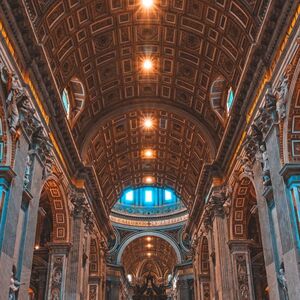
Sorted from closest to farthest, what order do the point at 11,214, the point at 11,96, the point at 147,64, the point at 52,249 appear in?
the point at 11,214 < the point at 11,96 < the point at 52,249 < the point at 147,64

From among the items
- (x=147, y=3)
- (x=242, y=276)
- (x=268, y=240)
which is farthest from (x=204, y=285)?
(x=147, y=3)

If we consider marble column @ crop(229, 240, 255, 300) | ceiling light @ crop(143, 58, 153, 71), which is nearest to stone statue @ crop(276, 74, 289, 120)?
marble column @ crop(229, 240, 255, 300)

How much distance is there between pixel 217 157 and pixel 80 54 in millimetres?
8036

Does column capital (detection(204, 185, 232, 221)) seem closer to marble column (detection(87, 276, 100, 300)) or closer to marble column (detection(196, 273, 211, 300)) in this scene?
marble column (detection(196, 273, 211, 300))

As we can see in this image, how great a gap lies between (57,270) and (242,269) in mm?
8026

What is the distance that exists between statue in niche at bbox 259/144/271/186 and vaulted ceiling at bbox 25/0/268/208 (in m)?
3.60

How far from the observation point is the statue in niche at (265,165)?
45.7ft

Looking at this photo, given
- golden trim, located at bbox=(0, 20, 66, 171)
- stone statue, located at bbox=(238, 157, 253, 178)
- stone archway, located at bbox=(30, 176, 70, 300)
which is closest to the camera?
golden trim, located at bbox=(0, 20, 66, 171)

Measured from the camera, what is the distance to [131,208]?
4981 cm

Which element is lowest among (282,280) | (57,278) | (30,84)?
(282,280)

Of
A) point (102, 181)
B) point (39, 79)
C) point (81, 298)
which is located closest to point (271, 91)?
point (39, 79)

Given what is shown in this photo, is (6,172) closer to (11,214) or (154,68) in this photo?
(11,214)

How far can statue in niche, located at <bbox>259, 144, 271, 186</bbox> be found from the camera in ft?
45.7

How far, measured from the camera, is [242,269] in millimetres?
19000
